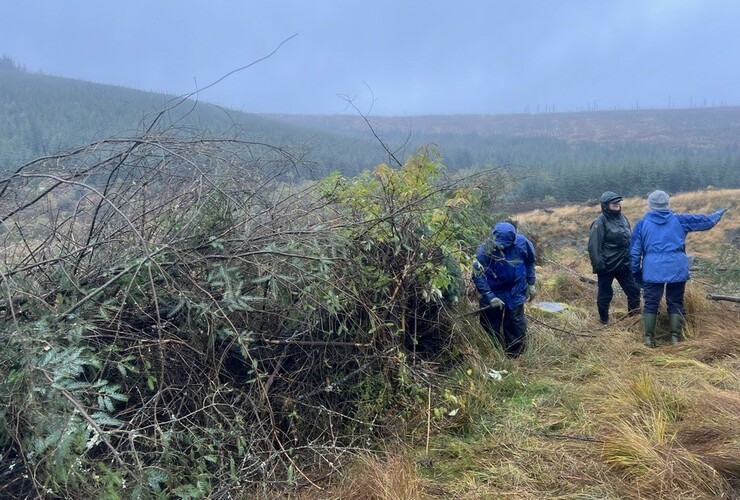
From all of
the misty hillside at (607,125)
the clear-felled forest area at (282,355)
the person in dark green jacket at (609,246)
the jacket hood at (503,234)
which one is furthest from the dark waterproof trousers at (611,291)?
the misty hillside at (607,125)

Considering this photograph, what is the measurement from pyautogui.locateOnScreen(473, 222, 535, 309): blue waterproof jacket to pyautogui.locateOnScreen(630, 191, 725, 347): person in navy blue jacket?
1192 millimetres

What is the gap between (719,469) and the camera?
2.73m

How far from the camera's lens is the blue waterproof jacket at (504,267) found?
4809 mm

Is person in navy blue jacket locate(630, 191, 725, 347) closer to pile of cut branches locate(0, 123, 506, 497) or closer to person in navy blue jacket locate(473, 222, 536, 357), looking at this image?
person in navy blue jacket locate(473, 222, 536, 357)

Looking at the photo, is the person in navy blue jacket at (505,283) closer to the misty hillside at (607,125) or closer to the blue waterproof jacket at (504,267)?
the blue waterproof jacket at (504,267)

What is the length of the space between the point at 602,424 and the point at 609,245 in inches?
117

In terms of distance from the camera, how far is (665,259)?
513cm

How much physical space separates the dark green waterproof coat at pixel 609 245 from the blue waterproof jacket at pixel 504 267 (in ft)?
3.94

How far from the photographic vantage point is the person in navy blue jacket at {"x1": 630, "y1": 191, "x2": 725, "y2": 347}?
5.12 meters

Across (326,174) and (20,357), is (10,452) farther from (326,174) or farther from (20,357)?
(326,174)

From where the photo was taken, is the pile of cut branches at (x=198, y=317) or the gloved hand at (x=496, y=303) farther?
the gloved hand at (x=496, y=303)

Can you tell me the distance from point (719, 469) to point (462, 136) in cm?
11201

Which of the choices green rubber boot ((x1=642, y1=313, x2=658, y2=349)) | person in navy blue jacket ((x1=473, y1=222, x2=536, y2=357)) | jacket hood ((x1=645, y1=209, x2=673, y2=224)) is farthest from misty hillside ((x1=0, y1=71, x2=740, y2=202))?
green rubber boot ((x1=642, y1=313, x2=658, y2=349))

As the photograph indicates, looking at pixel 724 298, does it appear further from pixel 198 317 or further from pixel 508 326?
pixel 198 317
